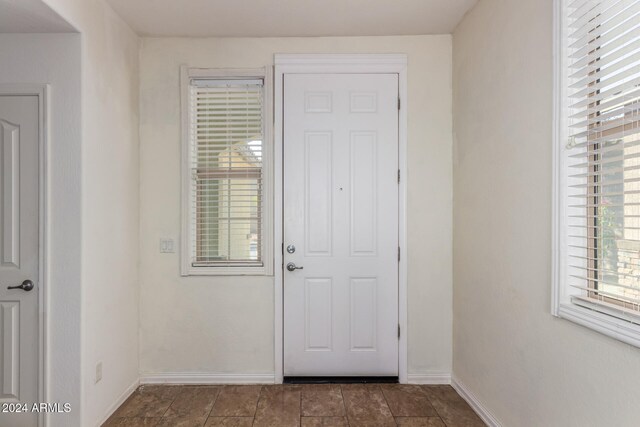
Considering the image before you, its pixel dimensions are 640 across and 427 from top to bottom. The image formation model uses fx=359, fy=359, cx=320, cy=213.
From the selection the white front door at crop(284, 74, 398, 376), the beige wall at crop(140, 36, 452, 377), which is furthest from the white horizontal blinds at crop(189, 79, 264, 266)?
the white front door at crop(284, 74, 398, 376)

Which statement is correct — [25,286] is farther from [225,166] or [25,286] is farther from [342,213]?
[342,213]

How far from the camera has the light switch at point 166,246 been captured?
2799 millimetres

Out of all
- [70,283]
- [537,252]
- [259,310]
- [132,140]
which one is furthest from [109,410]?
[537,252]

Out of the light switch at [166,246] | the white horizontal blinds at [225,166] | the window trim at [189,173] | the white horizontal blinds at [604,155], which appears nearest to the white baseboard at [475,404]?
the white horizontal blinds at [604,155]

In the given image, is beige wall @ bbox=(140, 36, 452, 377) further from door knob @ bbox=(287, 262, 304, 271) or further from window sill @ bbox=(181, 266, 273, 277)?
door knob @ bbox=(287, 262, 304, 271)

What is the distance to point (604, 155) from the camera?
151cm

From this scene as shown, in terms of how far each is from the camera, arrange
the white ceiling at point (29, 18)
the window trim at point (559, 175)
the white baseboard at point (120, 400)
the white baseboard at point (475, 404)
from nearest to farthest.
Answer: the window trim at point (559, 175) < the white ceiling at point (29, 18) < the white baseboard at point (475, 404) < the white baseboard at point (120, 400)

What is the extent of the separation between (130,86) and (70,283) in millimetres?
1466

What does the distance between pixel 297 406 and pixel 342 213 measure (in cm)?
140

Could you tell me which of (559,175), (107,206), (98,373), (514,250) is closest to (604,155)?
(559,175)

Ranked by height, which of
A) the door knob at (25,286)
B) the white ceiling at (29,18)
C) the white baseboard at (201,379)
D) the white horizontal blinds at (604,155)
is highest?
the white ceiling at (29,18)

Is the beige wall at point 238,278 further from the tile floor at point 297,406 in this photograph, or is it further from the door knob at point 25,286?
the door knob at point 25,286

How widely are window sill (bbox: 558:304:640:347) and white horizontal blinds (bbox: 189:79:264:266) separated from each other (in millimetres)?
2007

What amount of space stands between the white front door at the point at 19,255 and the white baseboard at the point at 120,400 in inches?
15.2
